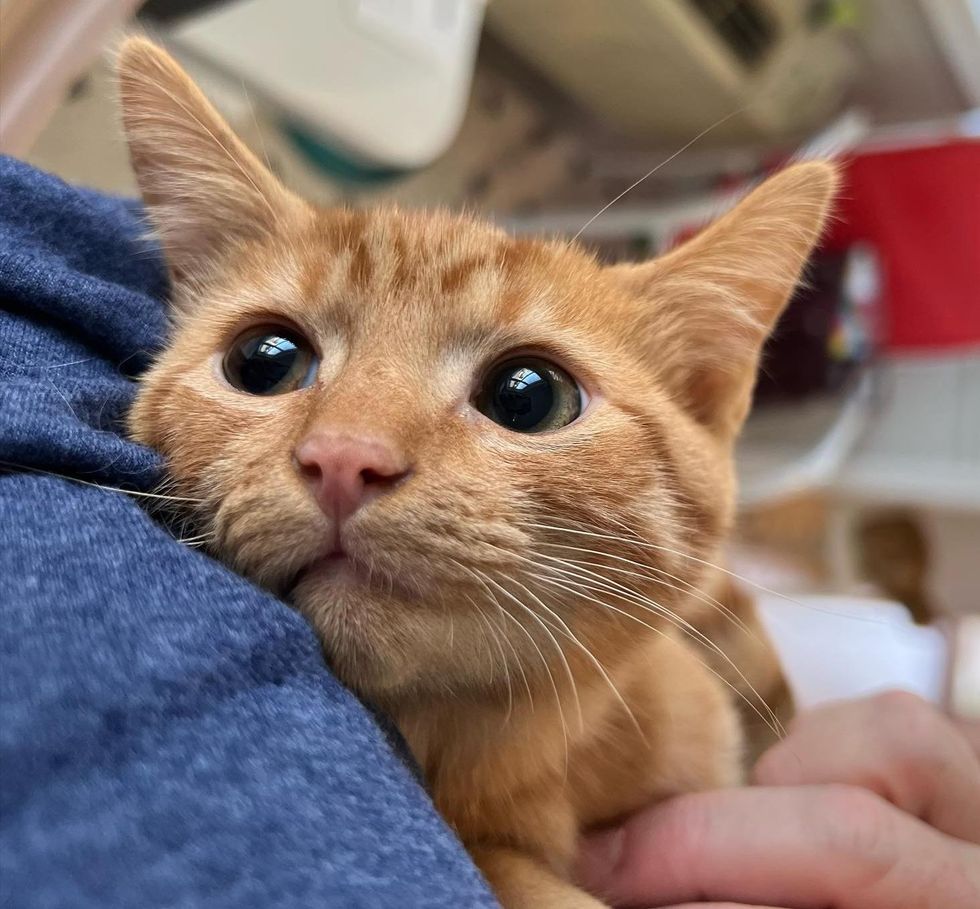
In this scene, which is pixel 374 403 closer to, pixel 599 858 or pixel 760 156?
pixel 599 858

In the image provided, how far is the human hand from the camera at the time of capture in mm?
741

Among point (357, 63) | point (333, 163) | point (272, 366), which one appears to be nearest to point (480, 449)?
point (272, 366)

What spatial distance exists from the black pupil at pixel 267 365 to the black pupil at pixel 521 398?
188mm

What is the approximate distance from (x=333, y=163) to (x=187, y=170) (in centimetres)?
130

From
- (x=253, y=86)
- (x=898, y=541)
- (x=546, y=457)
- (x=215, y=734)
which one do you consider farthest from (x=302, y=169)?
(x=898, y=541)

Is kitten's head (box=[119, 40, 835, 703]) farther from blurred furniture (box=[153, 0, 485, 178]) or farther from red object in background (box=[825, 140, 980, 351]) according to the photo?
red object in background (box=[825, 140, 980, 351])

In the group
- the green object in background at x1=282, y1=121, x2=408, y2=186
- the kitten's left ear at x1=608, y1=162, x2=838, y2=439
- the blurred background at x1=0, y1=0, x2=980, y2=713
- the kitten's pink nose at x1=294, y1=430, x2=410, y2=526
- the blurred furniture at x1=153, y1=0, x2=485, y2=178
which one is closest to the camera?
the kitten's pink nose at x1=294, y1=430, x2=410, y2=526

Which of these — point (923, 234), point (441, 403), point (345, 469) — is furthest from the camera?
point (923, 234)

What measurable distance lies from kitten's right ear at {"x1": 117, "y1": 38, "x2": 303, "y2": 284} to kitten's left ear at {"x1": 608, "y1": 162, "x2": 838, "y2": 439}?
0.40 meters

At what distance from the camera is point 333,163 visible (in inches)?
82.4

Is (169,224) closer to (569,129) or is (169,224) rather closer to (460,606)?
(460,606)

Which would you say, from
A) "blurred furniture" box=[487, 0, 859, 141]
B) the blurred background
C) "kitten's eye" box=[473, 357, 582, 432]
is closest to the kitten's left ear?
"kitten's eye" box=[473, 357, 582, 432]

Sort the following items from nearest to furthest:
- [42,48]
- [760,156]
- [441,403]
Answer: [441,403], [42,48], [760,156]

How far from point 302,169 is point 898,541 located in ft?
8.40
